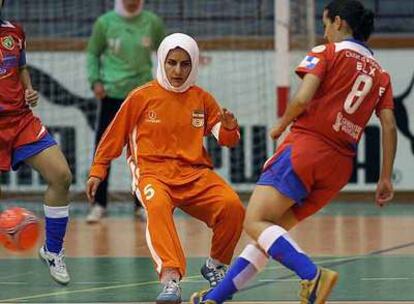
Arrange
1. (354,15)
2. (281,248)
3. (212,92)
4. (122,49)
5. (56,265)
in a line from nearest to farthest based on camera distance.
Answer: (281,248)
(354,15)
(56,265)
(122,49)
(212,92)

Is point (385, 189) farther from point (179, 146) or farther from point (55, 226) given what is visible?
point (55, 226)

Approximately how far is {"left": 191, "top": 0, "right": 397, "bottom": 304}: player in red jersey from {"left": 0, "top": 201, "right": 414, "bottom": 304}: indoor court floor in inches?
35.0

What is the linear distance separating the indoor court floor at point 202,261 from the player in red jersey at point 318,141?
889 millimetres

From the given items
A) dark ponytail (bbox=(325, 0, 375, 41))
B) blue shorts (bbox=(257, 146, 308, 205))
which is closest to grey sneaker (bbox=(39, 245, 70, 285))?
blue shorts (bbox=(257, 146, 308, 205))

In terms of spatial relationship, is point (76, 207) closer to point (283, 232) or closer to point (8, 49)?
point (8, 49)

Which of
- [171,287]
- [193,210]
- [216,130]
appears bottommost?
[171,287]

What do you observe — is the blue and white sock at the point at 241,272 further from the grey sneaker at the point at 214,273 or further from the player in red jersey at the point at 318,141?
the grey sneaker at the point at 214,273

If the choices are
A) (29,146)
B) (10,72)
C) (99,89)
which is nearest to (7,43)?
(10,72)

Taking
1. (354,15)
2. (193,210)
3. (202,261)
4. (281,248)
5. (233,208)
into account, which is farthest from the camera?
(202,261)

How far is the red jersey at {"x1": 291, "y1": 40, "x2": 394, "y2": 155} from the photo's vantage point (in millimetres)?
7395

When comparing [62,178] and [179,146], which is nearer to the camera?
[179,146]

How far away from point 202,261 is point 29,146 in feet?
5.70

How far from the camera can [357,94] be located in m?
7.43

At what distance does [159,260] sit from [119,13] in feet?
17.0
